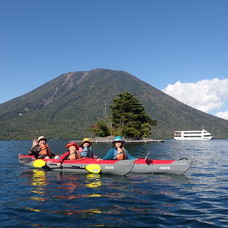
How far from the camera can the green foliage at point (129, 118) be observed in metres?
83.5

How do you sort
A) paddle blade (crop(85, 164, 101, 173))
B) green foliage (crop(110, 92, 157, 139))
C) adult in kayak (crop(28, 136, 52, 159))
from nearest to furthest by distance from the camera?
paddle blade (crop(85, 164, 101, 173)) < adult in kayak (crop(28, 136, 52, 159)) < green foliage (crop(110, 92, 157, 139))

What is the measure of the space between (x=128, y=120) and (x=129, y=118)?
936 millimetres

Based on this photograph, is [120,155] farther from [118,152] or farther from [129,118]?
[129,118]

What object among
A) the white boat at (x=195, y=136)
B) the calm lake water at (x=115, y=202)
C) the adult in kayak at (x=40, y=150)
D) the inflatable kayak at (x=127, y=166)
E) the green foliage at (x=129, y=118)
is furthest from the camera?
the white boat at (x=195, y=136)

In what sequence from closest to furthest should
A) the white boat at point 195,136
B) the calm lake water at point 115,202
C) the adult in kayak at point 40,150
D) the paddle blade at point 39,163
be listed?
the calm lake water at point 115,202
the paddle blade at point 39,163
the adult in kayak at point 40,150
the white boat at point 195,136

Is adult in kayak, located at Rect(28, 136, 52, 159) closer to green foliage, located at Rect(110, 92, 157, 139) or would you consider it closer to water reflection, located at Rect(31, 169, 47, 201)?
water reflection, located at Rect(31, 169, 47, 201)

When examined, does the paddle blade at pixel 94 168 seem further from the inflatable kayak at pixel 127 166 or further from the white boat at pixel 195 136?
the white boat at pixel 195 136

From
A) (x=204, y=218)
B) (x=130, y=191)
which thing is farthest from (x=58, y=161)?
(x=204, y=218)

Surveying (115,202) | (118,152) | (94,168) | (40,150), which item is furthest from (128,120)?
(115,202)

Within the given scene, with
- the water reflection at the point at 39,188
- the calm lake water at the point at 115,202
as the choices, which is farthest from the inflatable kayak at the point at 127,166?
the water reflection at the point at 39,188

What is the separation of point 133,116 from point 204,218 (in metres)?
76.9

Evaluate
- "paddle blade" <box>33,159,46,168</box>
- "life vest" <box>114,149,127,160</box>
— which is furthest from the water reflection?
"life vest" <box>114,149,127,160</box>

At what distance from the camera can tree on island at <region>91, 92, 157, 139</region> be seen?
274ft

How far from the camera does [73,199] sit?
9562mm
